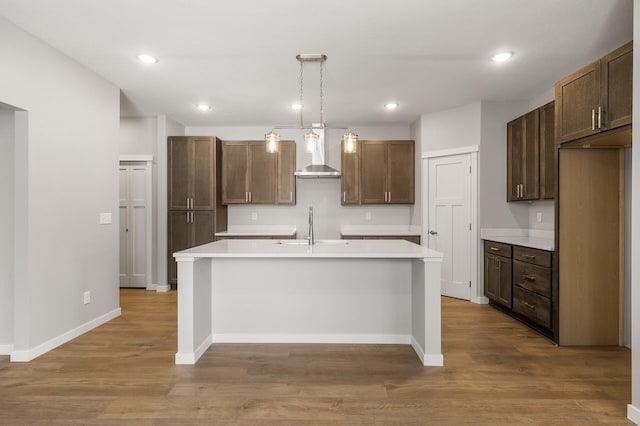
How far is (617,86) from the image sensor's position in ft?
8.56

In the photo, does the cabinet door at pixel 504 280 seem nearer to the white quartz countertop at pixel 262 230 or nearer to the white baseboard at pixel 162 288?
the white quartz countertop at pixel 262 230

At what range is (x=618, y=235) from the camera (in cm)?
325

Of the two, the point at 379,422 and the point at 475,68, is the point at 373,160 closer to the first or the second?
the point at 475,68

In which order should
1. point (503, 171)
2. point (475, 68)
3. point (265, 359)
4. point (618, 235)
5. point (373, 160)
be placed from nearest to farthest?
point (265, 359) < point (618, 235) < point (475, 68) < point (503, 171) < point (373, 160)

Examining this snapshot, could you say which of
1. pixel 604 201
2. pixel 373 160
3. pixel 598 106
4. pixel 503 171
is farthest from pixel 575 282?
pixel 373 160

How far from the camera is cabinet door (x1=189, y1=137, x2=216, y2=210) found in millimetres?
5586

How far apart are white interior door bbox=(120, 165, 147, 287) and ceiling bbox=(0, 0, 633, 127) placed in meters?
1.42

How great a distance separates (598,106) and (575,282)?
1.51 meters

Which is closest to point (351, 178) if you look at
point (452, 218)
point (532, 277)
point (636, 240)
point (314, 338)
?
point (452, 218)

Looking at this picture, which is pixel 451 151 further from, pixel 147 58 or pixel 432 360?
pixel 147 58

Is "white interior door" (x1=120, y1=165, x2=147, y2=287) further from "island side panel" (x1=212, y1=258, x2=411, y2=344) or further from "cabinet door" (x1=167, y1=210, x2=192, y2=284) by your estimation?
"island side panel" (x1=212, y1=258, x2=411, y2=344)

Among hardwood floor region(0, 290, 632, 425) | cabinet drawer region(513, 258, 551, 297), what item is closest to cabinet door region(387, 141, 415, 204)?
cabinet drawer region(513, 258, 551, 297)

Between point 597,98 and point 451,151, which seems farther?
point 451,151

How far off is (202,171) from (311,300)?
10.4 ft
